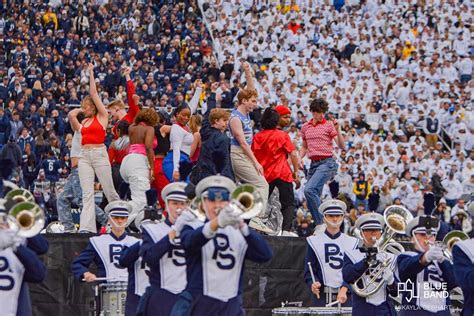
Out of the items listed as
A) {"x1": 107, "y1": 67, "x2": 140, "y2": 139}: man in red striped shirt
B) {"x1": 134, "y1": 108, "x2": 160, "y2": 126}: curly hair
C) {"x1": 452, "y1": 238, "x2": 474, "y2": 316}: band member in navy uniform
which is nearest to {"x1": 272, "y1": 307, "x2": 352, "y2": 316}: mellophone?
{"x1": 452, "y1": 238, "x2": 474, "y2": 316}: band member in navy uniform

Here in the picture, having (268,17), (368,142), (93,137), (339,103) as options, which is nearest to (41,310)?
(93,137)

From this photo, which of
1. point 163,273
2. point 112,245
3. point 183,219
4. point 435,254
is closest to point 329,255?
point 112,245

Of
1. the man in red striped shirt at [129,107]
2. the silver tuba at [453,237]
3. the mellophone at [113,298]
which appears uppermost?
the man in red striped shirt at [129,107]

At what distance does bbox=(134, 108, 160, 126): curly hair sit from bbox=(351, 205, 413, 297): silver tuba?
330cm

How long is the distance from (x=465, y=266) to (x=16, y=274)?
351 cm

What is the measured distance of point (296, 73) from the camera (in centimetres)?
3400

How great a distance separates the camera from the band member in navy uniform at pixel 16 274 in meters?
11.4

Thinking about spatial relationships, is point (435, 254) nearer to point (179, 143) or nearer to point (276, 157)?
point (276, 157)

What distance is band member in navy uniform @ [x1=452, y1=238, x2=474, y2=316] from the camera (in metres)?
11.7

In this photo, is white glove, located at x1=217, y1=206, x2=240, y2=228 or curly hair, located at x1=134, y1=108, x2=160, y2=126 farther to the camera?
curly hair, located at x1=134, y1=108, x2=160, y2=126

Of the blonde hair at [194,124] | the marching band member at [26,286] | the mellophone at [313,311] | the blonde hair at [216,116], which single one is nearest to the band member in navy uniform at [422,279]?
the mellophone at [313,311]

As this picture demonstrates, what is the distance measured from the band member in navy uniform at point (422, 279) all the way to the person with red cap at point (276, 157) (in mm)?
3438

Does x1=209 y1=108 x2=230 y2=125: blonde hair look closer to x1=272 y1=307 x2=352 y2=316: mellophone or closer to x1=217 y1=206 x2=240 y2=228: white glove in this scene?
x1=272 y1=307 x2=352 y2=316: mellophone

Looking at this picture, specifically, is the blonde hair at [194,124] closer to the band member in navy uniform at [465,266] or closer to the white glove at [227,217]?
the band member in navy uniform at [465,266]
